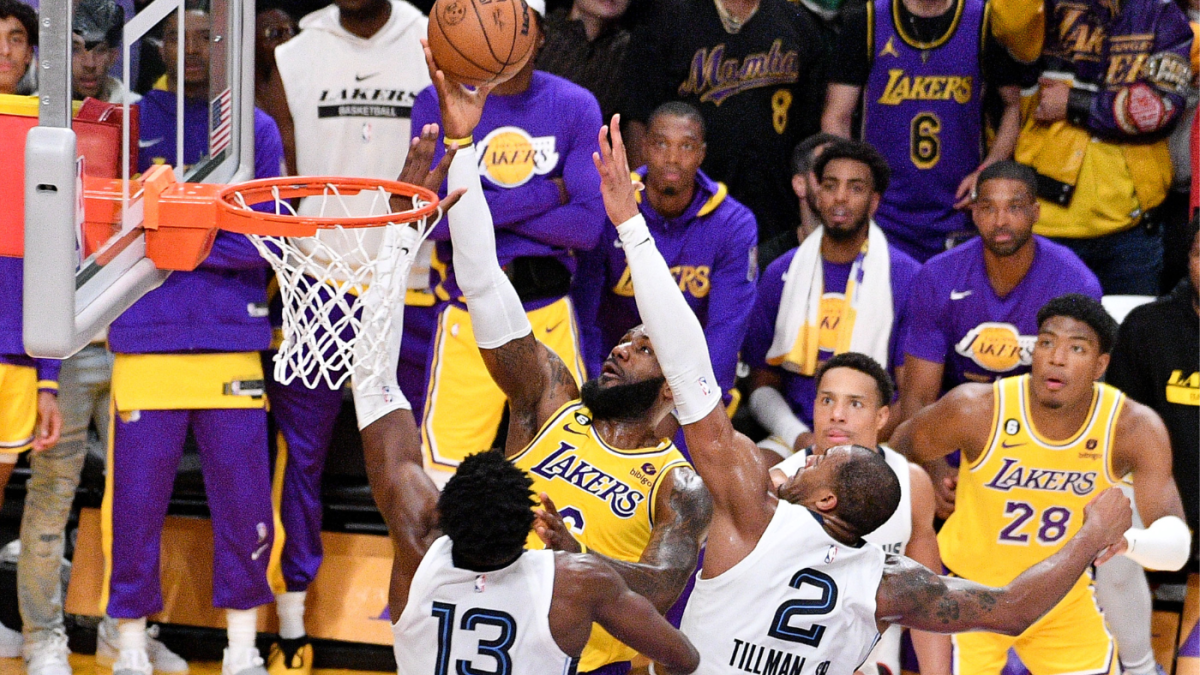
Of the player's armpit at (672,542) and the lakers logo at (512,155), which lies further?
the lakers logo at (512,155)

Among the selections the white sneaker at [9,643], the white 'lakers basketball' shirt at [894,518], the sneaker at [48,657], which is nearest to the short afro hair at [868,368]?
the white 'lakers basketball' shirt at [894,518]

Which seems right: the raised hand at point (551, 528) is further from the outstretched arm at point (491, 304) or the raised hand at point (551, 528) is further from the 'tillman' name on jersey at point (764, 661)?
the outstretched arm at point (491, 304)

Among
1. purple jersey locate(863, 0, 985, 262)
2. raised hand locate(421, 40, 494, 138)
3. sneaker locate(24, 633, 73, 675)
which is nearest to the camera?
raised hand locate(421, 40, 494, 138)

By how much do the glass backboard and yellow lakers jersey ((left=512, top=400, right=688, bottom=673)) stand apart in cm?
118

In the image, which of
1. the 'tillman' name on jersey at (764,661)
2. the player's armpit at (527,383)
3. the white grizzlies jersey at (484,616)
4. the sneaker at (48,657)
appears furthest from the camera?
the sneaker at (48,657)

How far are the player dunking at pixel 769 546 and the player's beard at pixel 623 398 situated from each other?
478 millimetres

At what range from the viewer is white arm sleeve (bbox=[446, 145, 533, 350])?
13.8 ft

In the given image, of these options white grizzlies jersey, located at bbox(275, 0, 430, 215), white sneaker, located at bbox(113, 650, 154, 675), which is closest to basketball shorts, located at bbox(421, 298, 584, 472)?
white grizzlies jersey, located at bbox(275, 0, 430, 215)

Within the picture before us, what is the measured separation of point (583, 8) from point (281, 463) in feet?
7.54

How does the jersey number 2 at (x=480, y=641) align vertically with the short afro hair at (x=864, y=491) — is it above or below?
below

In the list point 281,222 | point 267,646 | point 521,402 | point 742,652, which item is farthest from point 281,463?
point 742,652

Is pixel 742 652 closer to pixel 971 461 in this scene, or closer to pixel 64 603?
pixel 971 461

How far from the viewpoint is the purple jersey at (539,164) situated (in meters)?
5.34

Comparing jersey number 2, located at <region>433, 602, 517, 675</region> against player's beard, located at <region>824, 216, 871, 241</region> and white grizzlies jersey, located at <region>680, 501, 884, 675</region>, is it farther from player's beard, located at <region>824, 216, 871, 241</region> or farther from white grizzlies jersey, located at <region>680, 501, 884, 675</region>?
player's beard, located at <region>824, 216, 871, 241</region>
